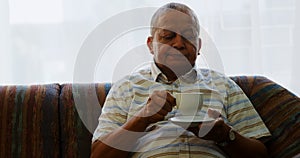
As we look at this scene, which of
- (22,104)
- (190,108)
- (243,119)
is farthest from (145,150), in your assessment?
(22,104)

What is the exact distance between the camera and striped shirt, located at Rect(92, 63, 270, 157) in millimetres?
1468

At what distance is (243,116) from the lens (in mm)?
1601

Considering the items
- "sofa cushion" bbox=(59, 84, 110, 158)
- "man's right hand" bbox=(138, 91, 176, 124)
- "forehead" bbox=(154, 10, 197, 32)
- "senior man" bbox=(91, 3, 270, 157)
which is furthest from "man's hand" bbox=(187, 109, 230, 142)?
"sofa cushion" bbox=(59, 84, 110, 158)

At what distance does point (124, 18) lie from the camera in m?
2.04

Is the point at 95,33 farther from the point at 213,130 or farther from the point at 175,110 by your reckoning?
the point at 213,130

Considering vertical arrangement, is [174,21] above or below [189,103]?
above

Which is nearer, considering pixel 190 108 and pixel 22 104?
pixel 190 108

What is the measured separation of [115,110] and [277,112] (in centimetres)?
62

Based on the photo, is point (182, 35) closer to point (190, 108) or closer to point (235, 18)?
point (190, 108)

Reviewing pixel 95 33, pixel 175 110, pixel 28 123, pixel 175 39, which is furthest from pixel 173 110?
pixel 95 33

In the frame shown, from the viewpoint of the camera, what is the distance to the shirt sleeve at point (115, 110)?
1509mm

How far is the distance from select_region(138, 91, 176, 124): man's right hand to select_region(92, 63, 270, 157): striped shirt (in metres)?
0.12

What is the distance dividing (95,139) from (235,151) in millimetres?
497

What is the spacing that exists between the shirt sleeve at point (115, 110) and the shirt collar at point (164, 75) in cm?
11
